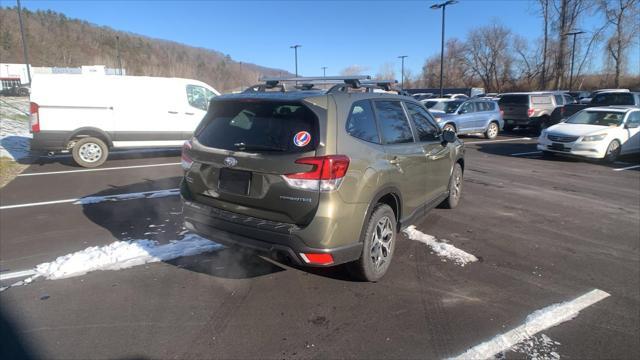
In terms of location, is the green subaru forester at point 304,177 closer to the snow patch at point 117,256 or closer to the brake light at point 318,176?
the brake light at point 318,176

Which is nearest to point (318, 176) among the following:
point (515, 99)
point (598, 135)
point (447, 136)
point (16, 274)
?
point (447, 136)

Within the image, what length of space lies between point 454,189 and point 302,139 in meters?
3.73

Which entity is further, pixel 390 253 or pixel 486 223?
pixel 486 223

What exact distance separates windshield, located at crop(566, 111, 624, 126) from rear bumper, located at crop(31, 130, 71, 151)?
14153mm

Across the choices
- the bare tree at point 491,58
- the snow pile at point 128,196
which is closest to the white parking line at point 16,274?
the snow pile at point 128,196

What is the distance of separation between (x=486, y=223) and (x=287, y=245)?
3659 mm

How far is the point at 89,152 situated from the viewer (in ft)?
31.8

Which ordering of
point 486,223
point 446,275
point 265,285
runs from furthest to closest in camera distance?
point 486,223 < point 446,275 < point 265,285

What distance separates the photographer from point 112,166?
9852 millimetres

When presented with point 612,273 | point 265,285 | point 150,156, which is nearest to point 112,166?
point 150,156

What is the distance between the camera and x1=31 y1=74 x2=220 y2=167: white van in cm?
914

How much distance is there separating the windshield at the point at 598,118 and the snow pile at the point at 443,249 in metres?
10.1

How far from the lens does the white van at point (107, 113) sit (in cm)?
914

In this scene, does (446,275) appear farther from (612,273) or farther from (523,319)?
(612,273)
